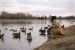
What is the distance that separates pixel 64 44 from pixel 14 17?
1.39m

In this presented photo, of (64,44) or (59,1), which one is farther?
(59,1)

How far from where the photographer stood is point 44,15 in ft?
11.8

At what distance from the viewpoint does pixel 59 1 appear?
3268 mm

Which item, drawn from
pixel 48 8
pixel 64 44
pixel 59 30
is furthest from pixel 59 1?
pixel 64 44

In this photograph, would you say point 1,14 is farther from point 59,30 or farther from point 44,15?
point 59,30

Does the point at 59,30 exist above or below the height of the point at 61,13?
below

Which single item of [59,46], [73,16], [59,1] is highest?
[59,1]

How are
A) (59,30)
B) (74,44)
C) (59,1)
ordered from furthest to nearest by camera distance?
(59,1), (59,30), (74,44)

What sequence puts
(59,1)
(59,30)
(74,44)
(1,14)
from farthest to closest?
(1,14), (59,1), (59,30), (74,44)

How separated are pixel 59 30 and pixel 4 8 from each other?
96 centimetres

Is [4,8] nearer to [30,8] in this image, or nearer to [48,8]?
[30,8]

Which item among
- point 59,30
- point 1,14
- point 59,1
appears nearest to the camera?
point 59,30

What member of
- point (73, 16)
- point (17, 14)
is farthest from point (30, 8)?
point (73, 16)

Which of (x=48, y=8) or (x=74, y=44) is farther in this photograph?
(x=48, y=8)
